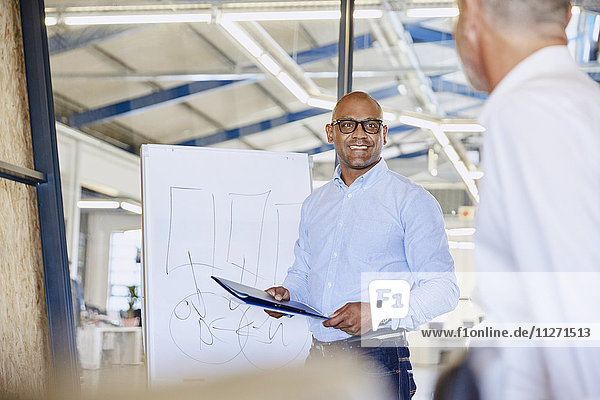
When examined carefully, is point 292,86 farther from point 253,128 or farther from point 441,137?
point 441,137

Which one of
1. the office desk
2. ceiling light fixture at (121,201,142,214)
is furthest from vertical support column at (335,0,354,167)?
the office desk

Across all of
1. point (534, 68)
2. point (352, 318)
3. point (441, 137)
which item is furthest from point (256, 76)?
point (534, 68)

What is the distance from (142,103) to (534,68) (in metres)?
3.65

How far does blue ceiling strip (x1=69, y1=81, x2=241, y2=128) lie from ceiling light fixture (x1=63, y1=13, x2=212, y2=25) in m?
0.39

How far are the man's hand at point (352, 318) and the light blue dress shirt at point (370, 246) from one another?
12 cm

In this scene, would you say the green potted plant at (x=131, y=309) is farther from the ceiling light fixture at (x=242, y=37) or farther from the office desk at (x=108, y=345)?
the ceiling light fixture at (x=242, y=37)

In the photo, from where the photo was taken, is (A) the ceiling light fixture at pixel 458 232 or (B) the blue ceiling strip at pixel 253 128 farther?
(B) the blue ceiling strip at pixel 253 128

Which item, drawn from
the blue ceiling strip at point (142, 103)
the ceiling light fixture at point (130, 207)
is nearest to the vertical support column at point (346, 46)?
the blue ceiling strip at point (142, 103)

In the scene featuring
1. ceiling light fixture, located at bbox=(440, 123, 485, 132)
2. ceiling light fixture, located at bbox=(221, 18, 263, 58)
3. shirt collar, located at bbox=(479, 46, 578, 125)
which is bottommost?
shirt collar, located at bbox=(479, 46, 578, 125)

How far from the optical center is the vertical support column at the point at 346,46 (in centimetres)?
405

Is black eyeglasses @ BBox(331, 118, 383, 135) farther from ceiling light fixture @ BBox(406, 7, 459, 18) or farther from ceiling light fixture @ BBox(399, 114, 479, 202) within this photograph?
ceiling light fixture @ BBox(406, 7, 459, 18)

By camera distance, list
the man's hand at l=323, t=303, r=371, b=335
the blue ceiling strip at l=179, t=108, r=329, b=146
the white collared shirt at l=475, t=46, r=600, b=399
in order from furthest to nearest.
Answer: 1. the blue ceiling strip at l=179, t=108, r=329, b=146
2. the man's hand at l=323, t=303, r=371, b=335
3. the white collared shirt at l=475, t=46, r=600, b=399

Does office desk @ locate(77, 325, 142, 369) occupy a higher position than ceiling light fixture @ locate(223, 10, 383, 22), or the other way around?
ceiling light fixture @ locate(223, 10, 383, 22)

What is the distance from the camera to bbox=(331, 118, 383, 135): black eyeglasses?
274cm
